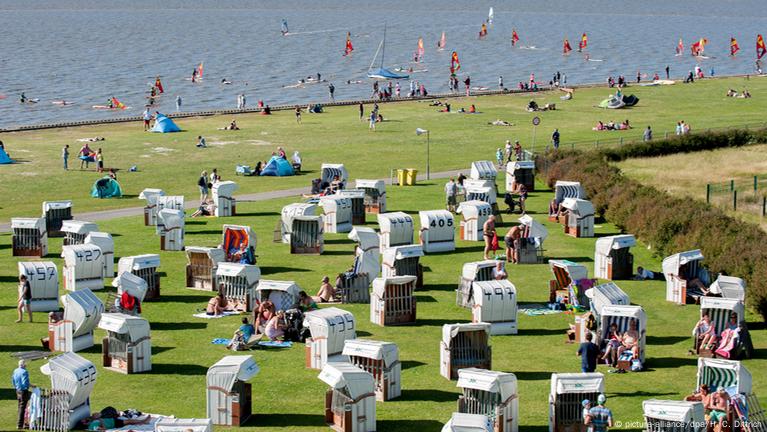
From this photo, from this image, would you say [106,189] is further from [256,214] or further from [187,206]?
[256,214]

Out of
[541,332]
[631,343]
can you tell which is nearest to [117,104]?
[541,332]

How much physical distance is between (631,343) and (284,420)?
34.3 ft

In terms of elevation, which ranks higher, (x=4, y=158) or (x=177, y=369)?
(x=4, y=158)

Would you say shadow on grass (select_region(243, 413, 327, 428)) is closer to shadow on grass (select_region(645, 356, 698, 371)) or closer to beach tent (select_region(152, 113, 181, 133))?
shadow on grass (select_region(645, 356, 698, 371))

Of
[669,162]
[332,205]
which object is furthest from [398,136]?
[332,205]

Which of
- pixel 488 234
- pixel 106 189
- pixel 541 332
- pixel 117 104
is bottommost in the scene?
pixel 541 332

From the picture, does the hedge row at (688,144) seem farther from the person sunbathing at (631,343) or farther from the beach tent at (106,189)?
the person sunbathing at (631,343)

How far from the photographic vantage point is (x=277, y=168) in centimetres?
7481

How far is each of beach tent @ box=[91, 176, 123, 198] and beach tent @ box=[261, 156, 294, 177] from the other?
9.75 metres

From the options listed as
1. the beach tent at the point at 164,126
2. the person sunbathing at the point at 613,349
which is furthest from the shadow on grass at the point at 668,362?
the beach tent at the point at 164,126

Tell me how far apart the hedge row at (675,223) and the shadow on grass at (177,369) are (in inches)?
711

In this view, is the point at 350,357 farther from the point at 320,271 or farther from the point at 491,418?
the point at 320,271

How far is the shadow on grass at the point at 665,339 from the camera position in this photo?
3759 centimetres

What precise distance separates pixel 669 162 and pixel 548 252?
31.0 m
